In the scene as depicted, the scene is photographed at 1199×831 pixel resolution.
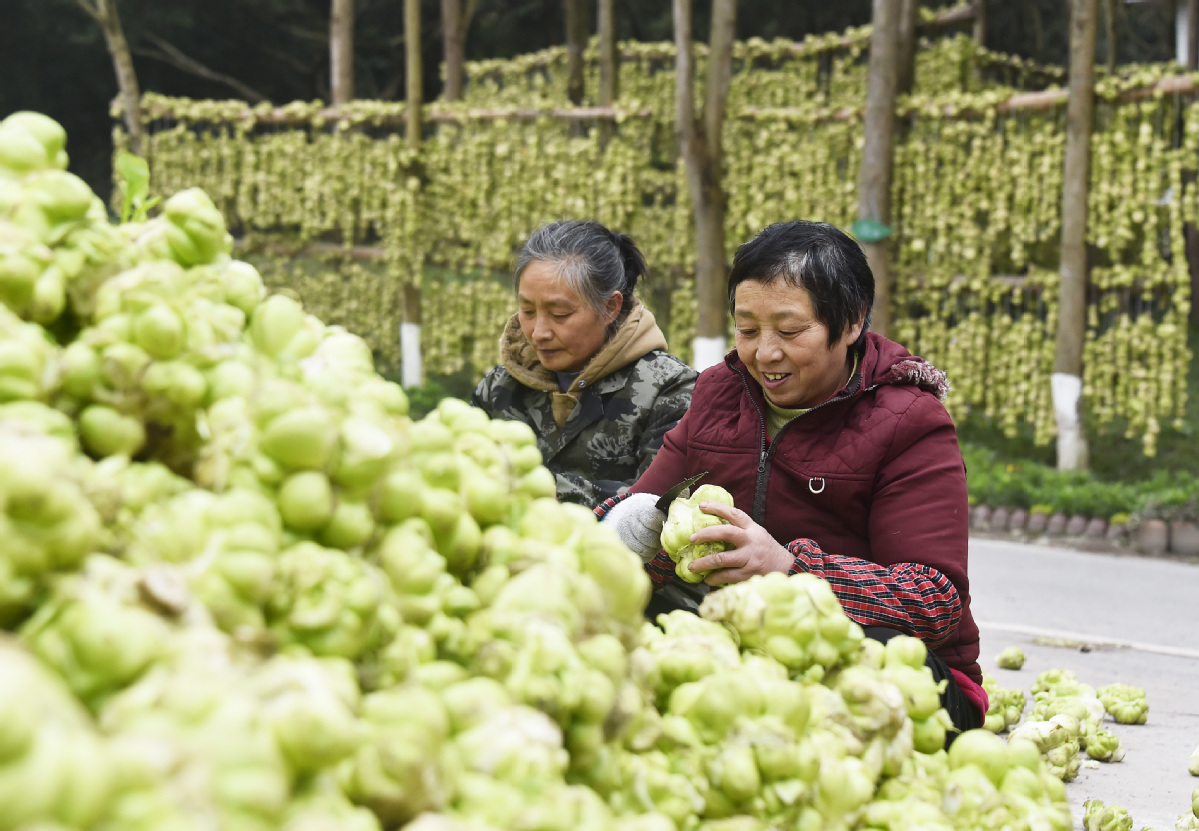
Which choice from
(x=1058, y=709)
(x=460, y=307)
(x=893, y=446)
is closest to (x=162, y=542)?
(x=893, y=446)

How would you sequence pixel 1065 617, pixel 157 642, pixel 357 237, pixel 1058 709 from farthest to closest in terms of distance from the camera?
pixel 357 237 < pixel 1065 617 < pixel 1058 709 < pixel 157 642

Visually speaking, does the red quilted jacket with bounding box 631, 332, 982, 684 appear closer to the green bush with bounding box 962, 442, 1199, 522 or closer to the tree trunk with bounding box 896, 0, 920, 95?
the green bush with bounding box 962, 442, 1199, 522

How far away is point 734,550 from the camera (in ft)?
6.04

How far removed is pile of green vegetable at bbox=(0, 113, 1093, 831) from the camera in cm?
83

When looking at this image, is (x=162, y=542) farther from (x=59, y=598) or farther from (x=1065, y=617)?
(x=1065, y=617)

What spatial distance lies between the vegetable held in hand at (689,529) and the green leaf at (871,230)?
5.57 meters

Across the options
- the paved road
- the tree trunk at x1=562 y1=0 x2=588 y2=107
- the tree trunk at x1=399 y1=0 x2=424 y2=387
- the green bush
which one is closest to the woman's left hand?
the paved road

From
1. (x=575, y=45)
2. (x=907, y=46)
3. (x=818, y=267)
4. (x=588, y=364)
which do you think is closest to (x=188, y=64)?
(x=575, y=45)

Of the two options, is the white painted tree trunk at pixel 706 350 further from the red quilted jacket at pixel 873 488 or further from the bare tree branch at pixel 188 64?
the bare tree branch at pixel 188 64

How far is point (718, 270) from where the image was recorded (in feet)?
25.2

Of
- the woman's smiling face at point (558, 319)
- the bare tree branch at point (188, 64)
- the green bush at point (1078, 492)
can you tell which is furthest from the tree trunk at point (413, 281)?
the woman's smiling face at point (558, 319)

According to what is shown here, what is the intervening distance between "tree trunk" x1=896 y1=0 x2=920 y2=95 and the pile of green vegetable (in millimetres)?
7261

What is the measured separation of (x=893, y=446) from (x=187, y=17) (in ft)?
53.3

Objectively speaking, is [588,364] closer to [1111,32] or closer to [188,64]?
[1111,32]
